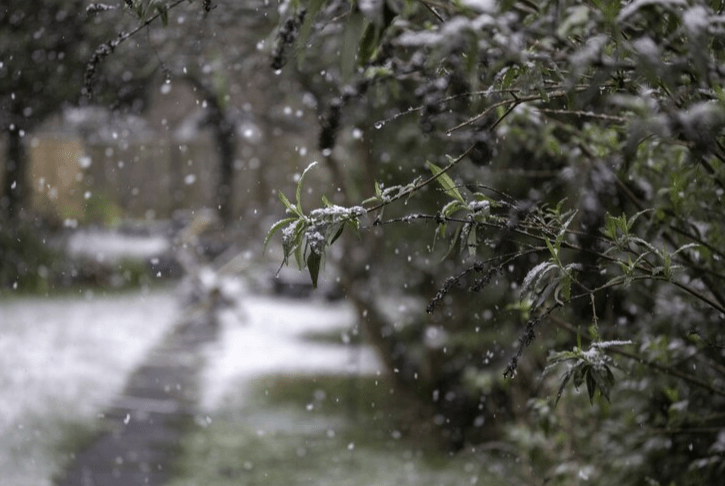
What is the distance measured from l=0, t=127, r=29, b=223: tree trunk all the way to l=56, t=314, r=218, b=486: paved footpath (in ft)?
Result: 11.0

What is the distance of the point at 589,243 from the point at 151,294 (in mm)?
10298

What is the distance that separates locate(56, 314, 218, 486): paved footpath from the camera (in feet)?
15.8

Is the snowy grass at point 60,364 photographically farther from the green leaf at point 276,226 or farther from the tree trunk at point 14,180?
the green leaf at point 276,226

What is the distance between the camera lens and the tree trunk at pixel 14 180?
1067 centimetres

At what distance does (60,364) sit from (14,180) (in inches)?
165

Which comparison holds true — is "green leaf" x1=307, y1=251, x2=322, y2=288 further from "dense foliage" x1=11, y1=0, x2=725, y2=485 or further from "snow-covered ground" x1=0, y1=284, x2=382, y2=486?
"snow-covered ground" x1=0, y1=284, x2=382, y2=486

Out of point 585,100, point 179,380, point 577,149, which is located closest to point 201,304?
point 179,380

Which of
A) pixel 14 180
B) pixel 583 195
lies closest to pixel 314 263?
pixel 583 195

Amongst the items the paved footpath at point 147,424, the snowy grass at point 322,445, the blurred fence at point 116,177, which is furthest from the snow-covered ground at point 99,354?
the blurred fence at point 116,177

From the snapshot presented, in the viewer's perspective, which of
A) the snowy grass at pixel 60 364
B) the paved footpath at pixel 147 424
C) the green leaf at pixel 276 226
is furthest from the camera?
the snowy grass at pixel 60 364

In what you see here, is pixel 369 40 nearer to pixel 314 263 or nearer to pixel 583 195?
pixel 314 263

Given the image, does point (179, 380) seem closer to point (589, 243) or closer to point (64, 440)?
point (64, 440)

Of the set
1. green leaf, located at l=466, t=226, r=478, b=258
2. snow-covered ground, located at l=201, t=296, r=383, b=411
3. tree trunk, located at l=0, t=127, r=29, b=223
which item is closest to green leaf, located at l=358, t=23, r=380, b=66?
green leaf, located at l=466, t=226, r=478, b=258

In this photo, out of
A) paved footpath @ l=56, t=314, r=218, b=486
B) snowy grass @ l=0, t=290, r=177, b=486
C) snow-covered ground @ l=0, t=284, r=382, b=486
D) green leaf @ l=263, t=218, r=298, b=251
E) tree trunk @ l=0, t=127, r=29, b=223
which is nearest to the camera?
green leaf @ l=263, t=218, r=298, b=251
